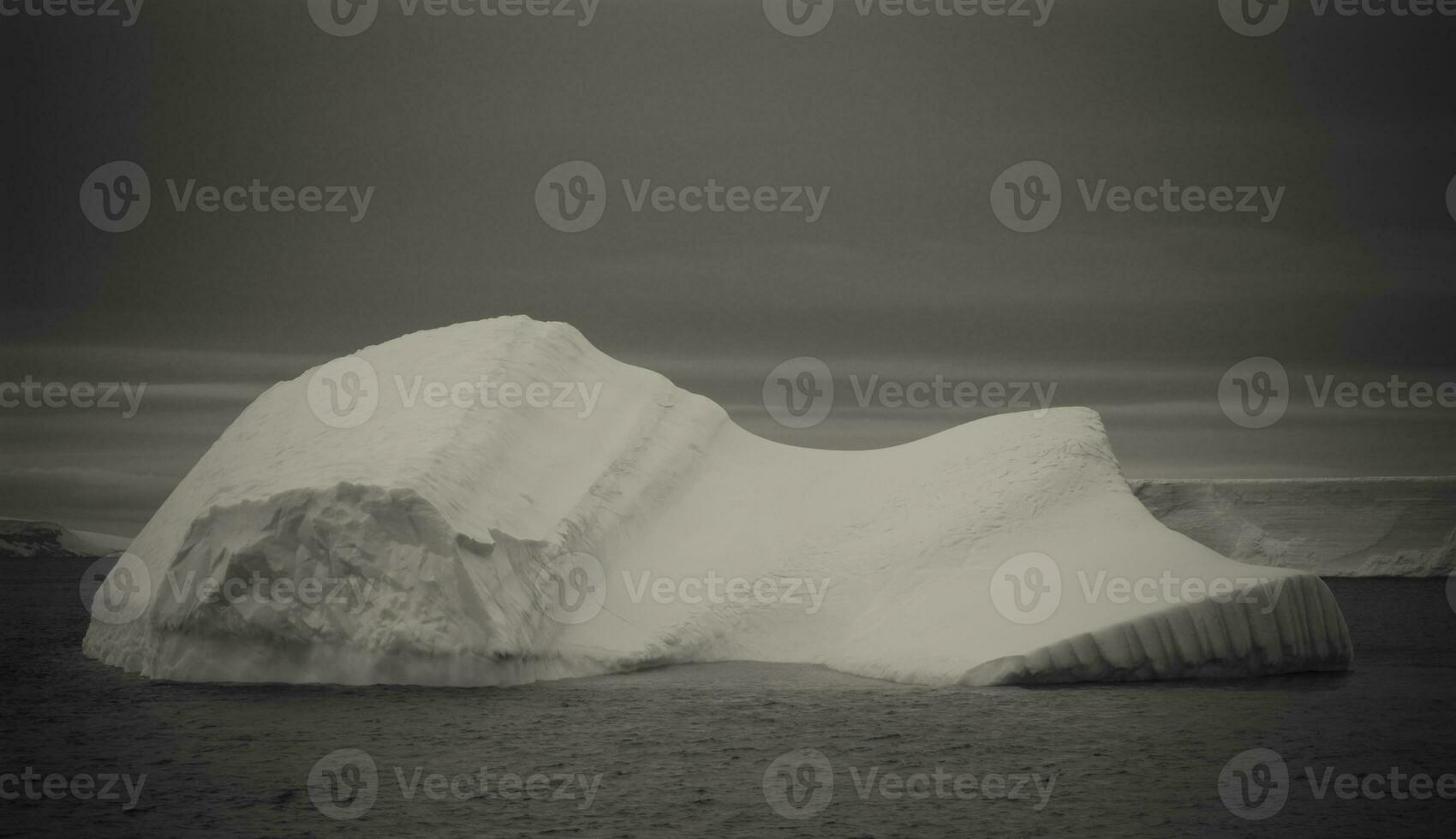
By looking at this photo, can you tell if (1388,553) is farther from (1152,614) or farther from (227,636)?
(227,636)

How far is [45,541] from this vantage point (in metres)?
60.6

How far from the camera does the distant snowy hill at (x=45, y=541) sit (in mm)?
59469

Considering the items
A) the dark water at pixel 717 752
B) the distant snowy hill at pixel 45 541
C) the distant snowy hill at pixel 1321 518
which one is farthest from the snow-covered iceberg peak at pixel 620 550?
the distant snowy hill at pixel 45 541

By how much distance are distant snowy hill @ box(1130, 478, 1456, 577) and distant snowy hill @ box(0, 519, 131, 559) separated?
142ft

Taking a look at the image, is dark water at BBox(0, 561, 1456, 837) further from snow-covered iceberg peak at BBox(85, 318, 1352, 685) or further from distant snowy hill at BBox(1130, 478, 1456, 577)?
distant snowy hill at BBox(1130, 478, 1456, 577)

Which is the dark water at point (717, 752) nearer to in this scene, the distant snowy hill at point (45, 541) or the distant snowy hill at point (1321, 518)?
the distant snowy hill at point (1321, 518)

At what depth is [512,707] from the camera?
1486cm

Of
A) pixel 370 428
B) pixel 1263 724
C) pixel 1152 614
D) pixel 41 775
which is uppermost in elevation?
pixel 370 428

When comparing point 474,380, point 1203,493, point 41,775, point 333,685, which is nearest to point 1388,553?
point 1203,493

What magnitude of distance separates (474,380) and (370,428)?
1.66 metres

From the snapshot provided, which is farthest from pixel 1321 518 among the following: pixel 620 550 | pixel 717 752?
pixel 717 752

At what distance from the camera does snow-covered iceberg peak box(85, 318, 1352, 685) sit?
51.9ft

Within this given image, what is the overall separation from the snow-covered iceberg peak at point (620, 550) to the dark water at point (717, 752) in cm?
47

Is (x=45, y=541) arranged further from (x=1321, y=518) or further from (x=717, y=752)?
(x=717, y=752)
